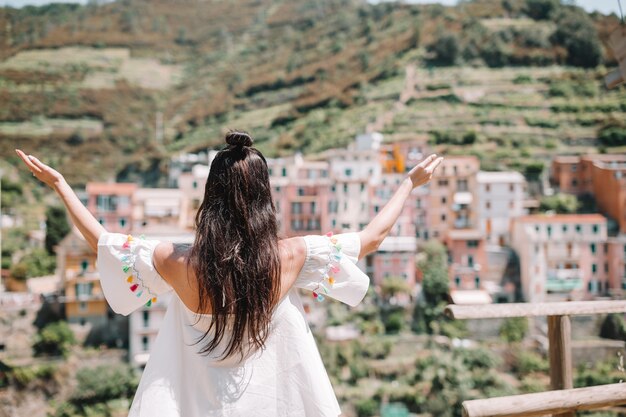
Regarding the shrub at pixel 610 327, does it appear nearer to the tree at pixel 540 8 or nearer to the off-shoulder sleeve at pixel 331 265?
the off-shoulder sleeve at pixel 331 265

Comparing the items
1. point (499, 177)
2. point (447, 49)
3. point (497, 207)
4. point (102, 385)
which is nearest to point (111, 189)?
point (102, 385)

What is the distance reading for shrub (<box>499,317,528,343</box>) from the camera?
12281 millimetres

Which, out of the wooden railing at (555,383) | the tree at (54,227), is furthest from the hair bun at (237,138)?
the tree at (54,227)

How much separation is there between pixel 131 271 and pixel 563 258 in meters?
14.5

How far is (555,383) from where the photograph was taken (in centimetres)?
138

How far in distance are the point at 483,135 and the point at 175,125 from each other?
1274 centimetres

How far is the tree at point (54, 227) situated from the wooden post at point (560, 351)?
15092 mm

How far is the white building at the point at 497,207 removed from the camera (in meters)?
15.1

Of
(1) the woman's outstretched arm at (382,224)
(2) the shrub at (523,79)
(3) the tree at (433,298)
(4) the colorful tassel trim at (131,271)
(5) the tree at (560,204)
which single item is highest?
(2) the shrub at (523,79)

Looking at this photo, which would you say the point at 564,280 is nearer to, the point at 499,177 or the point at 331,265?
the point at 499,177

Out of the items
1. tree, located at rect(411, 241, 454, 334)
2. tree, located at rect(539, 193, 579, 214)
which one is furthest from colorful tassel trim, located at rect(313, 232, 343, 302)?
tree, located at rect(539, 193, 579, 214)

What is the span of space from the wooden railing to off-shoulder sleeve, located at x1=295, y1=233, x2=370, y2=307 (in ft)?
1.05

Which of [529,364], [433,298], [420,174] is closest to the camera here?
[420,174]

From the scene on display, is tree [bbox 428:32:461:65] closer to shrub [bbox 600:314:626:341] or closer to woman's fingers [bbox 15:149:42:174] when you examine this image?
shrub [bbox 600:314:626:341]
